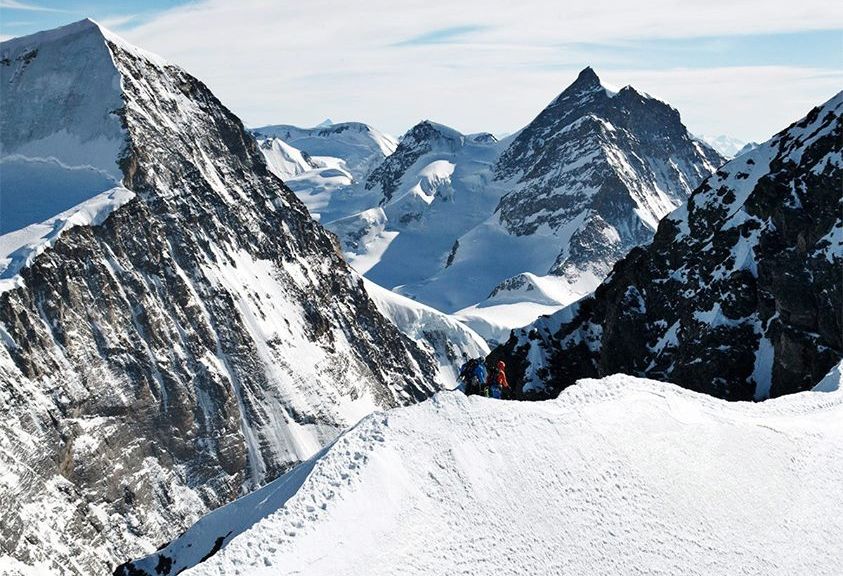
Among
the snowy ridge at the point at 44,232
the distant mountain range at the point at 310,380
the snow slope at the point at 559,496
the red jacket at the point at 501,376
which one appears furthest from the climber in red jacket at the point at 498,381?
the snowy ridge at the point at 44,232

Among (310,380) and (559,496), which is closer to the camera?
(559,496)

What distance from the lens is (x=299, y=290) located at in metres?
196

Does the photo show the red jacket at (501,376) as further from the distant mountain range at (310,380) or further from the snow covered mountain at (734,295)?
the snow covered mountain at (734,295)

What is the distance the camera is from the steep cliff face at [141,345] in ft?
429

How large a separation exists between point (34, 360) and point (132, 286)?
27.0 metres

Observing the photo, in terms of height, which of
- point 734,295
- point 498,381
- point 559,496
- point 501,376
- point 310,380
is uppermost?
point 310,380

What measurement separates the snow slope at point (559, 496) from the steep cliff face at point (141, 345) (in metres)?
88.7

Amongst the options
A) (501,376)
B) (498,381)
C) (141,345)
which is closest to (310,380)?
(141,345)

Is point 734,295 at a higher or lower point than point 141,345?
lower

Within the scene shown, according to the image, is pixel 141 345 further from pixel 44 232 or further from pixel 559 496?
pixel 559 496

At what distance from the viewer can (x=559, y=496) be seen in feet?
142

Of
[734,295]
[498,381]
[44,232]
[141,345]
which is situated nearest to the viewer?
[498,381]

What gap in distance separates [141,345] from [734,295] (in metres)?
95.1

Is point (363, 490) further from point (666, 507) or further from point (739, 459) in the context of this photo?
point (739, 459)
